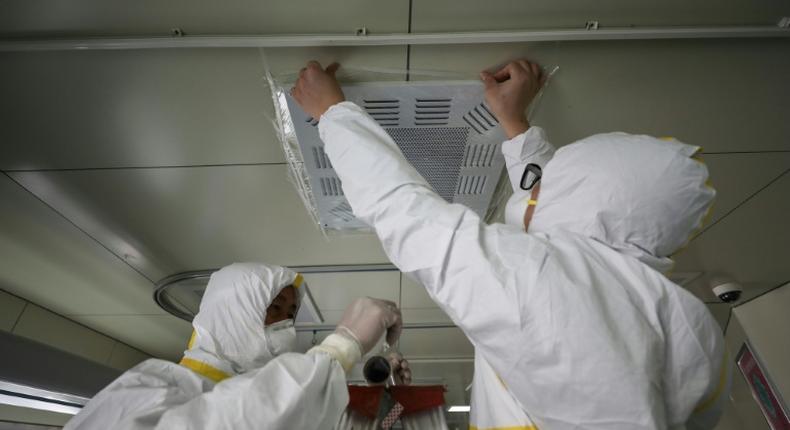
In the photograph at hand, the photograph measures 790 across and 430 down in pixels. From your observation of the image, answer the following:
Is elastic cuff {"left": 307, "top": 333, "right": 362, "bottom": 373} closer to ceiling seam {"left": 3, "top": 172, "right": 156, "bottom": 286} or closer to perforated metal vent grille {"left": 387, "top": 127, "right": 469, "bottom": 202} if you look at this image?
perforated metal vent grille {"left": 387, "top": 127, "right": 469, "bottom": 202}

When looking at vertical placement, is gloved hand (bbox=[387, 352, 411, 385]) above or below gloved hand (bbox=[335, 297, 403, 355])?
below

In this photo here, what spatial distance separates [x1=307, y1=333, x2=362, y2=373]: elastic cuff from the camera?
753 millimetres

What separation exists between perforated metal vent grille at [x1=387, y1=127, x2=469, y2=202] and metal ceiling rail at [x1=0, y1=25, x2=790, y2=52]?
0.24 m

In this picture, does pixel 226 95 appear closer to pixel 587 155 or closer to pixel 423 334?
pixel 587 155

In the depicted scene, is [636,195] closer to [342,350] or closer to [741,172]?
[342,350]

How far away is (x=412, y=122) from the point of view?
0.98 meters

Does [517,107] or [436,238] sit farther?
[517,107]

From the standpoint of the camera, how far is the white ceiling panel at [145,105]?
0.86 meters

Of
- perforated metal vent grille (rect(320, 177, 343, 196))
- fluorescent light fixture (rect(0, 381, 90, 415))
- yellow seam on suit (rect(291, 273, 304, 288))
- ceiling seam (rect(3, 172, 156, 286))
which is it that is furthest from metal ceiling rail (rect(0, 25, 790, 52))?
fluorescent light fixture (rect(0, 381, 90, 415))

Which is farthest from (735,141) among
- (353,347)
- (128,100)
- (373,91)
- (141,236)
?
(141,236)

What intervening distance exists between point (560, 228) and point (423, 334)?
2038mm

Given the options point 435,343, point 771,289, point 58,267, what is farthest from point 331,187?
point 771,289

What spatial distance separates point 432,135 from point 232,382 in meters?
0.78

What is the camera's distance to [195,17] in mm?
781
